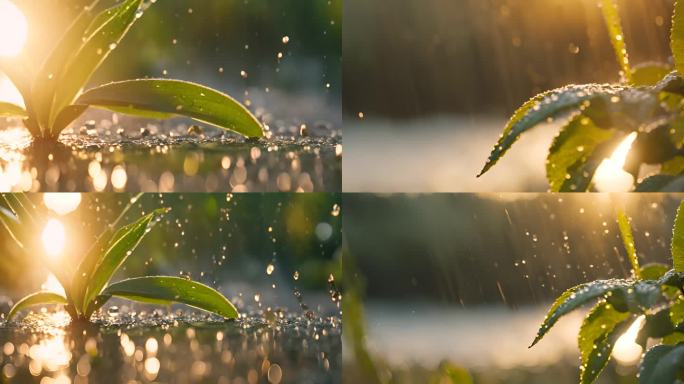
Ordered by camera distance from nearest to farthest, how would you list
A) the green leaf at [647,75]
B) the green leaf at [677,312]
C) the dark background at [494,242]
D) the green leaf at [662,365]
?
the green leaf at [662,365] → the green leaf at [677,312] → the green leaf at [647,75] → the dark background at [494,242]

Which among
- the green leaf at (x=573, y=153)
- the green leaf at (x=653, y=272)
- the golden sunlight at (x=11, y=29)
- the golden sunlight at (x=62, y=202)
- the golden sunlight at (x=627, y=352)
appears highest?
the golden sunlight at (x=11, y=29)

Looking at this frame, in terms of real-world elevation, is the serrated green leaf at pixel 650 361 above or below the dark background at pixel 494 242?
below

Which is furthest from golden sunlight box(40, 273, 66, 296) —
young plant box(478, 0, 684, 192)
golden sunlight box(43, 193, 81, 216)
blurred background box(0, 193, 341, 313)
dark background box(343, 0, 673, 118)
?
young plant box(478, 0, 684, 192)

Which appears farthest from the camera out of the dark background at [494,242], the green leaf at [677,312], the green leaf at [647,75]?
the dark background at [494,242]

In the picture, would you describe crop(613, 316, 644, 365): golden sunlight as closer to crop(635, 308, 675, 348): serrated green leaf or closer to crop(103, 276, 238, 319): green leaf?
crop(635, 308, 675, 348): serrated green leaf

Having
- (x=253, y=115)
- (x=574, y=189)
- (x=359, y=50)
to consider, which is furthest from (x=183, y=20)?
(x=574, y=189)

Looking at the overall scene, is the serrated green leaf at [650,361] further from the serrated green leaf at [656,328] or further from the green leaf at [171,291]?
the green leaf at [171,291]

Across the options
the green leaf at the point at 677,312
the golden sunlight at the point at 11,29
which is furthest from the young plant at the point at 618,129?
the golden sunlight at the point at 11,29
